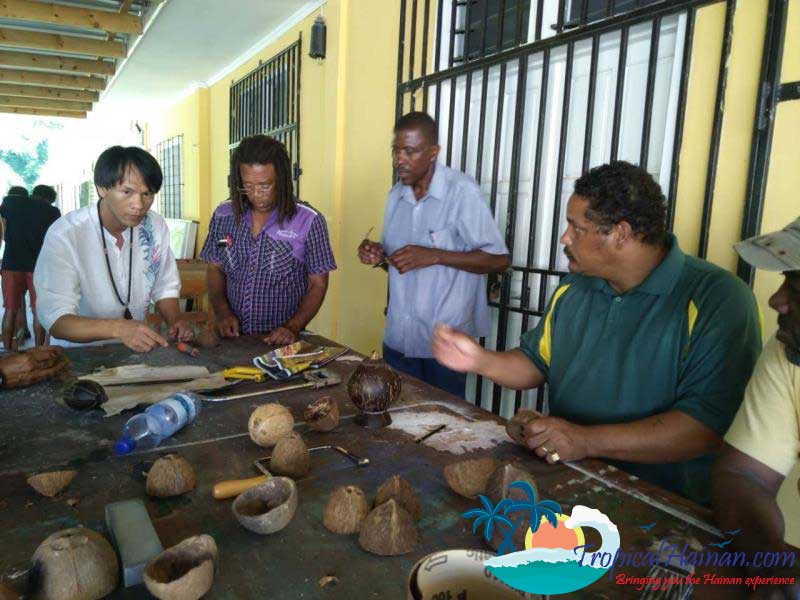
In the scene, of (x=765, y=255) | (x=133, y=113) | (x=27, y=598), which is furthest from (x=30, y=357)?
(x=133, y=113)

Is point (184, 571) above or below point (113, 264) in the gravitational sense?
below

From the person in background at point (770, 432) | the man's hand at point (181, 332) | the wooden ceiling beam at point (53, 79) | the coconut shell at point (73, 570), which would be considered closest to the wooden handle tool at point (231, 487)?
the coconut shell at point (73, 570)

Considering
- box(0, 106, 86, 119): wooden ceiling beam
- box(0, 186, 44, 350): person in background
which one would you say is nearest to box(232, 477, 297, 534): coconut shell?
box(0, 186, 44, 350): person in background

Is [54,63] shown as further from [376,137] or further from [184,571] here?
[184,571]

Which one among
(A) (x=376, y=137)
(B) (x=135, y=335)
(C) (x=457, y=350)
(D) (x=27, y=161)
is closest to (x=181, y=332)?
(B) (x=135, y=335)

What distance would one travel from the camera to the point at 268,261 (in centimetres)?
296

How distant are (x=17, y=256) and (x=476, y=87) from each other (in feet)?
18.6

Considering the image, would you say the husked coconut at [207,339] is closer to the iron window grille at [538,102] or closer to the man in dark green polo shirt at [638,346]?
the man in dark green polo shirt at [638,346]

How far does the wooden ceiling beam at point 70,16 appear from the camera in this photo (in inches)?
207

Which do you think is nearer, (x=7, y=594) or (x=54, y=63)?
(x=7, y=594)

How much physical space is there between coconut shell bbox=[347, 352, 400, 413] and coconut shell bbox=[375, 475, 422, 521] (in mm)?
527

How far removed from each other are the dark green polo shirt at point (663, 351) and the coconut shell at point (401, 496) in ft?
2.80

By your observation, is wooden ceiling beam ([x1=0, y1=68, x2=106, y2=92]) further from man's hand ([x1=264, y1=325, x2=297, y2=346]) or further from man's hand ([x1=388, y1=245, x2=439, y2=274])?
man's hand ([x1=388, y1=245, x2=439, y2=274])

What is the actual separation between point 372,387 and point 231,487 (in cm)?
56
